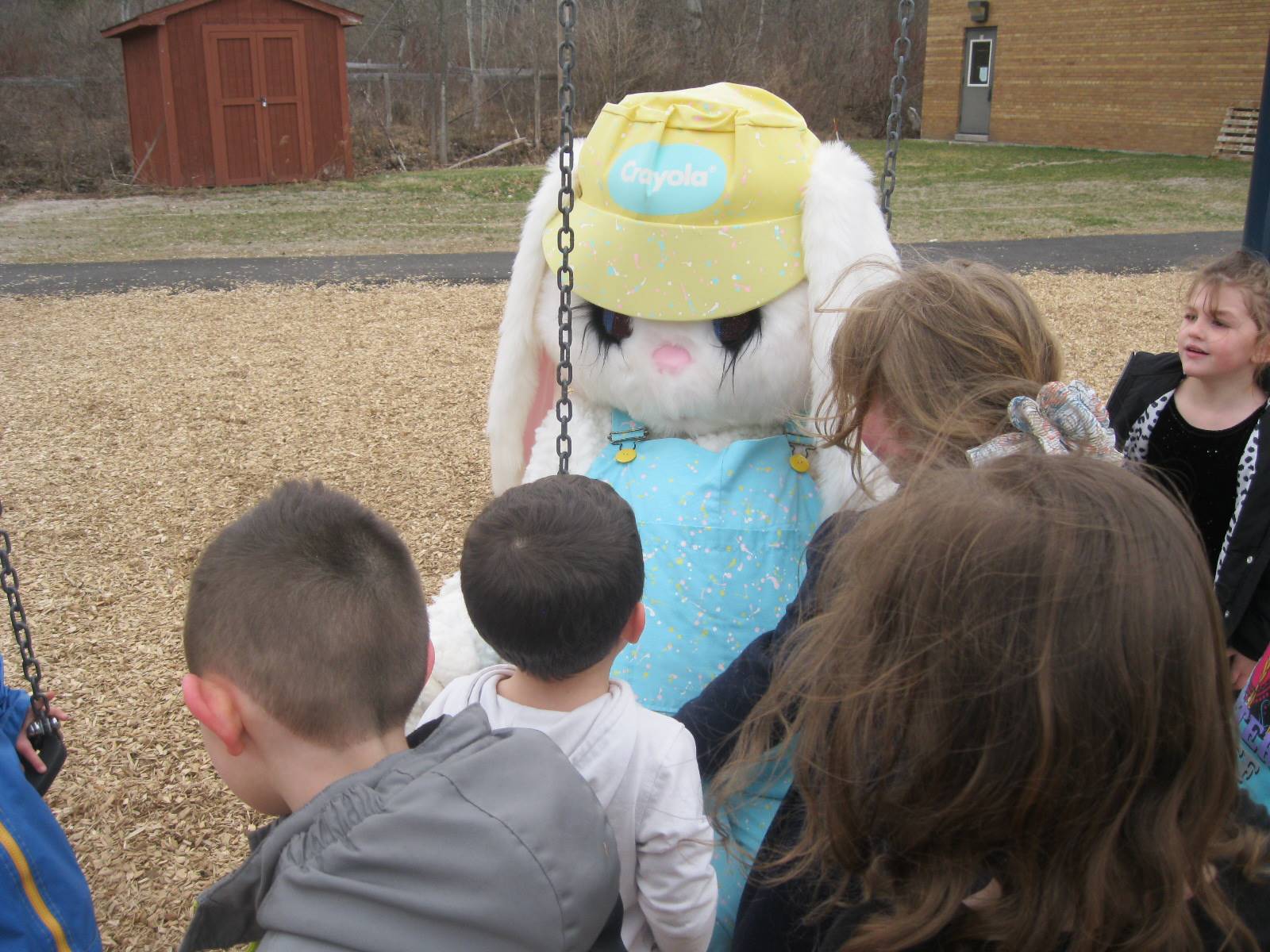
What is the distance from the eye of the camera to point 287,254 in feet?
32.1

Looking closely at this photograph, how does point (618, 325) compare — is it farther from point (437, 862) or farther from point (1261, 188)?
point (1261, 188)

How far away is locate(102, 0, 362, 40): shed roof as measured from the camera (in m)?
13.9

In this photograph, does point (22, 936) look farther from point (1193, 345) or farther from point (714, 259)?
point (1193, 345)

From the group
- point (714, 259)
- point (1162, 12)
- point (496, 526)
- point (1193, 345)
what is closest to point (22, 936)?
point (496, 526)

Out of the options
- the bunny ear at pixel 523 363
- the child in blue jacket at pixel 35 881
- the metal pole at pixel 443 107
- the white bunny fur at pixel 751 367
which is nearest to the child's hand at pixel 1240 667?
the white bunny fur at pixel 751 367

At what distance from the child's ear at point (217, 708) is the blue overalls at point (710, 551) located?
0.94 meters

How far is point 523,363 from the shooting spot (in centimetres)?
244

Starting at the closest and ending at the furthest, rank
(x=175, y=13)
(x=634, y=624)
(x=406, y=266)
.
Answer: (x=634, y=624)
(x=406, y=266)
(x=175, y=13)

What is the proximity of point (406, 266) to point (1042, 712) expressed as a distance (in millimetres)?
8934

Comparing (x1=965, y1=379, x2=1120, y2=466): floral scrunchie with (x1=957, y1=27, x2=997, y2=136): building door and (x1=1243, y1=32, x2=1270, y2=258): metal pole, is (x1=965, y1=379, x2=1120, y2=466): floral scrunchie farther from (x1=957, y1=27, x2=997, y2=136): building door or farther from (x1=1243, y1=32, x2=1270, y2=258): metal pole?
(x1=957, y1=27, x2=997, y2=136): building door

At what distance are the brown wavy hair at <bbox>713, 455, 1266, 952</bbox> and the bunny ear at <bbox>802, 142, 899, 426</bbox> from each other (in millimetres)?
1081

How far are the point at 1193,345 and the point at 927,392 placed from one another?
1.23 meters

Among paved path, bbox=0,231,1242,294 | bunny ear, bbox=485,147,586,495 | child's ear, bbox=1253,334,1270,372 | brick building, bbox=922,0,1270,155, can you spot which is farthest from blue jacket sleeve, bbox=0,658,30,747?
brick building, bbox=922,0,1270,155

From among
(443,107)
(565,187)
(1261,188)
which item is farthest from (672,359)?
(443,107)
